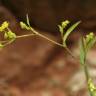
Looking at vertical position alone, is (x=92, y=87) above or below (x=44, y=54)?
above

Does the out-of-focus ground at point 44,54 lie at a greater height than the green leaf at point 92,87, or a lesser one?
lesser

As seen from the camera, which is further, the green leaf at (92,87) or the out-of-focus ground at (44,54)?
the out-of-focus ground at (44,54)

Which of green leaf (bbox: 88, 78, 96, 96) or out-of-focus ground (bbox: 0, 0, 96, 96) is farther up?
green leaf (bbox: 88, 78, 96, 96)

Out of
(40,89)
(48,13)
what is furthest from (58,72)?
(48,13)

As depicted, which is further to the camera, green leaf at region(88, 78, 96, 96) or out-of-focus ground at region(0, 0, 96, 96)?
out-of-focus ground at region(0, 0, 96, 96)

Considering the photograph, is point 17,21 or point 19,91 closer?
point 19,91

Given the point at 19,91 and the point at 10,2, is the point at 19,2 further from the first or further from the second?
the point at 19,91

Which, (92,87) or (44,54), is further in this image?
(44,54)

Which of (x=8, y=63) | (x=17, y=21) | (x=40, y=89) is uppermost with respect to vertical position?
(x=17, y=21)
